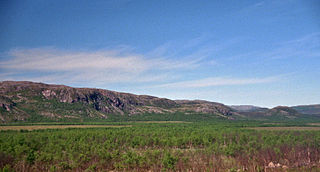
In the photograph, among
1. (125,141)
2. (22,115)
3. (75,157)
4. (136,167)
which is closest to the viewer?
(136,167)

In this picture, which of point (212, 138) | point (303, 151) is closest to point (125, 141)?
point (212, 138)

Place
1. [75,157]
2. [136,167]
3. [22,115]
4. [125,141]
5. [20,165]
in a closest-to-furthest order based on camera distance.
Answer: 1. [20,165]
2. [136,167]
3. [75,157]
4. [125,141]
5. [22,115]

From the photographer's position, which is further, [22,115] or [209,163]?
[22,115]

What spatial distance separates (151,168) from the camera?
4691 centimetres

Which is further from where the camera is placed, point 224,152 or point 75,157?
point 224,152

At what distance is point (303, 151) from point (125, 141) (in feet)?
158

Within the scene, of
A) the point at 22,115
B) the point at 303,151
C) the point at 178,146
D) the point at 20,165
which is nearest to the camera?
the point at 20,165

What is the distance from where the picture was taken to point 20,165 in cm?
4409

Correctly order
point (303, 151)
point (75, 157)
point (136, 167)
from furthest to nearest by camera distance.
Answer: point (303, 151) < point (75, 157) < point (136, 167)

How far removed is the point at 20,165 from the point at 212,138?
190 ft

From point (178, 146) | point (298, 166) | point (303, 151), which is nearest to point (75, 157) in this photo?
point (178, 146)

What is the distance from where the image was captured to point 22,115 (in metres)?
190

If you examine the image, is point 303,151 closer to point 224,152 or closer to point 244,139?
point 224,152

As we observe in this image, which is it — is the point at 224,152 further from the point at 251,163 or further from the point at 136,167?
the point at 136,167
